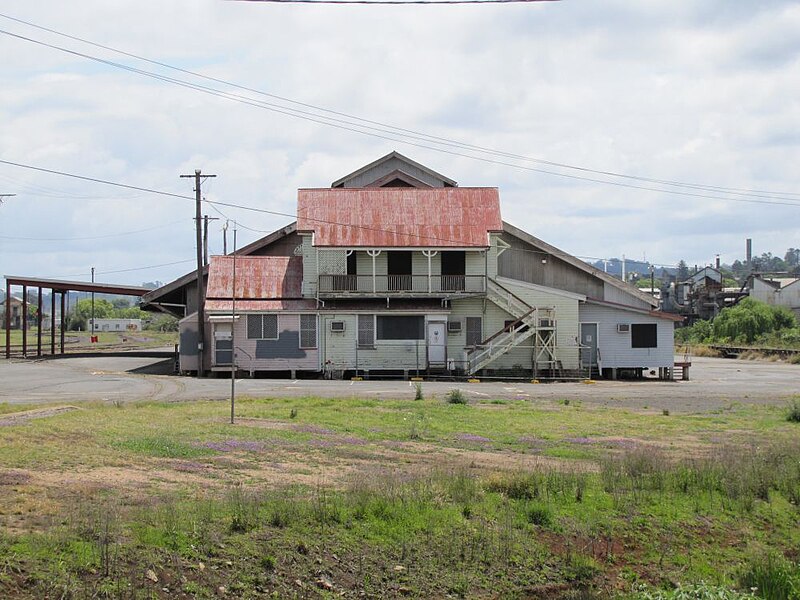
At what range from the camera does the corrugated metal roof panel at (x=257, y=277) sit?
48562 millimetres

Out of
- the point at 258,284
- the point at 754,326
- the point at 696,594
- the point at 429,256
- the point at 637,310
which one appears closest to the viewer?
the point at 696,594

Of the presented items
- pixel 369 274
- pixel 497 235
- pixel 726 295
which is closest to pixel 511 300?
pixel 497 235

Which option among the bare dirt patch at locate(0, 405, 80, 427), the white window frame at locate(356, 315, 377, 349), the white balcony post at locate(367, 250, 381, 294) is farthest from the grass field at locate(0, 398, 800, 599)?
the white balcony post at locate(367, 250, 381, 294)

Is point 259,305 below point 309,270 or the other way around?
below

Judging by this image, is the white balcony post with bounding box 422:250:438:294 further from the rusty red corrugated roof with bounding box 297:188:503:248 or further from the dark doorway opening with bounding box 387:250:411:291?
the dark doorway opening with bounding box 387:250:411:291

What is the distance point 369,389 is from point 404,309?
8.95 meters

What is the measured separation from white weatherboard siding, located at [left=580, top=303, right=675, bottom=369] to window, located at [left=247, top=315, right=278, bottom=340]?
51.4ft

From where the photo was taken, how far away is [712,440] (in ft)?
82.0

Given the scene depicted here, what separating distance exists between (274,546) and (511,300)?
116 feet

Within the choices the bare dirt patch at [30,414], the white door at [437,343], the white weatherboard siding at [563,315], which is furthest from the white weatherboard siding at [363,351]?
the bare dirt patch at [30,414]

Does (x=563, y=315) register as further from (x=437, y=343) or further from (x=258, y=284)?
(x=258, y=284)

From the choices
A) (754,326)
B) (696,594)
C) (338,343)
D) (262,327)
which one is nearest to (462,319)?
(338,343)

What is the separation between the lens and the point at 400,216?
50.2 metres

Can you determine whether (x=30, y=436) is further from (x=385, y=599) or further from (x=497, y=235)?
(x=497, y=235)
